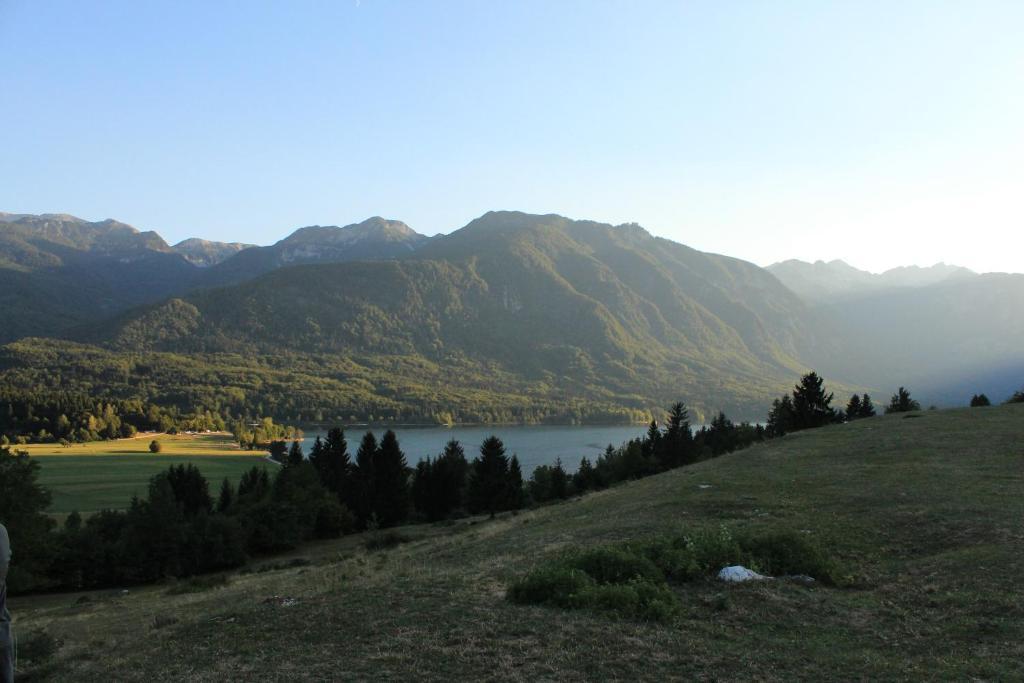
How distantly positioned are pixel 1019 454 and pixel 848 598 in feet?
75.0

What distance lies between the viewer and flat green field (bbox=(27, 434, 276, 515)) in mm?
83000

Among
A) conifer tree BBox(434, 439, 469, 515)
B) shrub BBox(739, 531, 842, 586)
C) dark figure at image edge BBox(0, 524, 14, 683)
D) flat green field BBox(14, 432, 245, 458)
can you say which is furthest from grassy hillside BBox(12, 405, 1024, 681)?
flat green field BBox(14, 432, 245, 458)

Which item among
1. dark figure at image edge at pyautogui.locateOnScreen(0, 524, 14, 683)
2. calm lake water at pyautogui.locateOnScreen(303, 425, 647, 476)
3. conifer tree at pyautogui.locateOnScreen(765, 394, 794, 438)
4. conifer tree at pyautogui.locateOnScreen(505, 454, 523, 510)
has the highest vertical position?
dark figure at image edge at pyautogui.locateOnScreen(0, 524, 14, 683)

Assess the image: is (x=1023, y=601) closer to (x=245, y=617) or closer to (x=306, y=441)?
(x=245, y=617)

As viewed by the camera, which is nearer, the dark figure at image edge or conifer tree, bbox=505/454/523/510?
the dark figure at image edge

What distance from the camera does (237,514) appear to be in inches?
2245

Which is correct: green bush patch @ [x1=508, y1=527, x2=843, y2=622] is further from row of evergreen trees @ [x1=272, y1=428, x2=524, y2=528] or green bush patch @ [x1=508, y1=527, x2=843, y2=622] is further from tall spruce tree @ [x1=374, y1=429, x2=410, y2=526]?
tall spruce tree @ [x1=374, y1=429, x2=410, y2=526]

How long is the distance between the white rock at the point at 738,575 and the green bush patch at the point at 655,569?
337mm

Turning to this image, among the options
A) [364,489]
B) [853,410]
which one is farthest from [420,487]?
[853,410]

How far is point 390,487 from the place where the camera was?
243ft

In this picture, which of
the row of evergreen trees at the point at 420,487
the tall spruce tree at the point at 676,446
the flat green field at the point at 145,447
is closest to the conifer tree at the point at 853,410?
the tall spruce tree at the point at 676,446

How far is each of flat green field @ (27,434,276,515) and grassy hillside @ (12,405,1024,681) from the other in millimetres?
65838

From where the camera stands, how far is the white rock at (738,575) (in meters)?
13.1

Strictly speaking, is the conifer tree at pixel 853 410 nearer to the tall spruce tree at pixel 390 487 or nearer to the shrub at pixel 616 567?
the tall spruce tree at pixel 390 487
